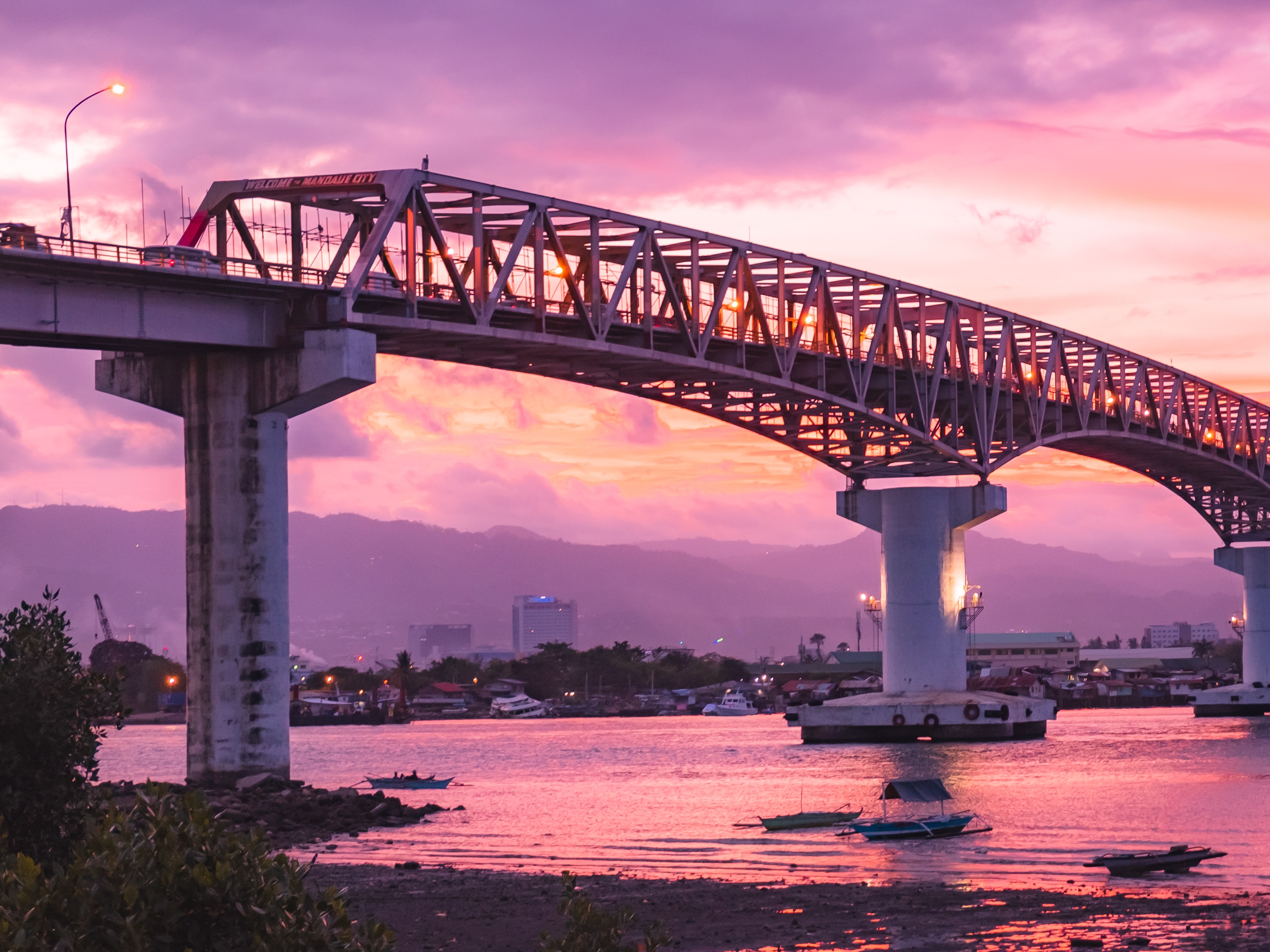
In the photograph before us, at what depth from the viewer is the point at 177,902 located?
32.3 ft

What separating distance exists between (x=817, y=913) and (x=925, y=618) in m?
63.3

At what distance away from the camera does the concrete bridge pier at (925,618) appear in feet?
315

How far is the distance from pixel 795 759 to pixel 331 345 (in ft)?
169

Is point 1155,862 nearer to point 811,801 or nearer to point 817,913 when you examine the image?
point 817,913

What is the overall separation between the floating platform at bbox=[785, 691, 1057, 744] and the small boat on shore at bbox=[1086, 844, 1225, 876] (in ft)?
177

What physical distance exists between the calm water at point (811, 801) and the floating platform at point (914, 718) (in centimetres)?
108

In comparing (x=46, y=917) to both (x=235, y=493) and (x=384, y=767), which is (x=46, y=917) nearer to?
(x=235, y=493)

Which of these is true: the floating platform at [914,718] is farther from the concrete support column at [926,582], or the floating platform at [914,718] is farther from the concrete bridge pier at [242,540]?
the concrete bridge pier at [242,540]

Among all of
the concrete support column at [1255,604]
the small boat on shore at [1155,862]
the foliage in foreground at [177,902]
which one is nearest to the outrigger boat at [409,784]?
the small boat on shore at [1155,862]

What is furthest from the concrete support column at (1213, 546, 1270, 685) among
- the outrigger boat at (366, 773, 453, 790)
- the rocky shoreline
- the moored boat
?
the rocky shoreline

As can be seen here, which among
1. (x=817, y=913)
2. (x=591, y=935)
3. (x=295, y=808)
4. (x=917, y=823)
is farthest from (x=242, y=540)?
(x=591, y=935)

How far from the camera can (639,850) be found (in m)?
50.1

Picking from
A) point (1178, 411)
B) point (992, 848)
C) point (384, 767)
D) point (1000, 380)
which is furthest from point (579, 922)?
point (1178, 411)

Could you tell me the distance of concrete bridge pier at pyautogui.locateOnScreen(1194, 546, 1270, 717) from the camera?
143000mm
